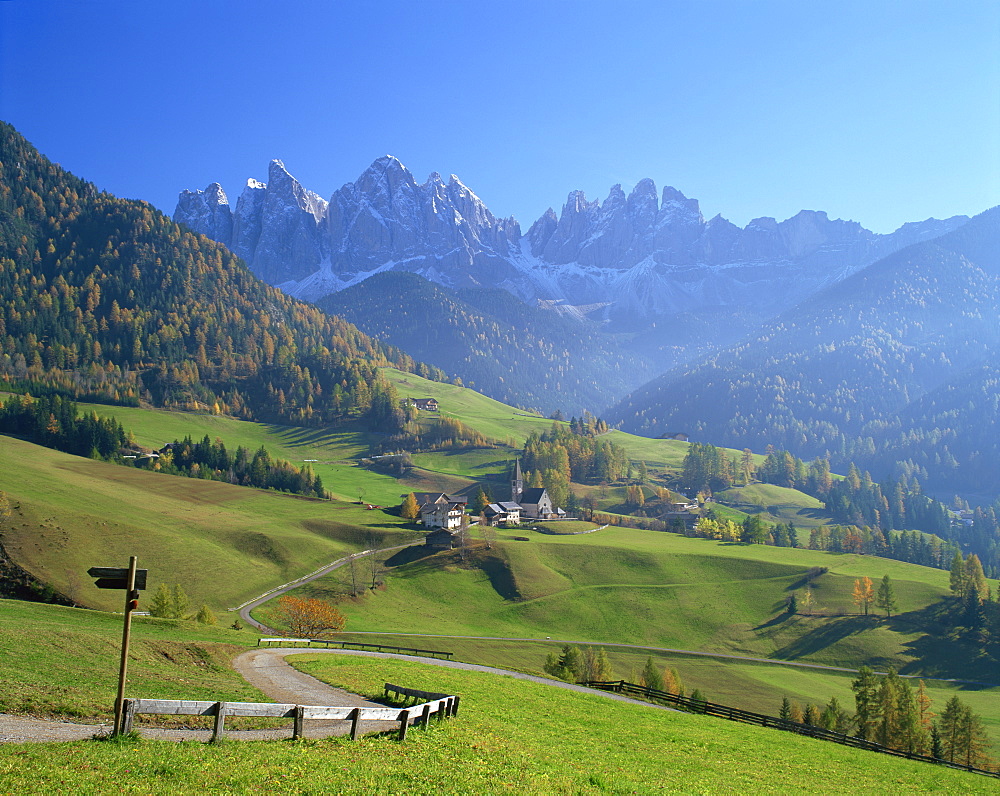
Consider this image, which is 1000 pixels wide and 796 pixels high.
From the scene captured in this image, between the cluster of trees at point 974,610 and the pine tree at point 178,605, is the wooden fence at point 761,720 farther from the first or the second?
the cluster of trees at point 974,610

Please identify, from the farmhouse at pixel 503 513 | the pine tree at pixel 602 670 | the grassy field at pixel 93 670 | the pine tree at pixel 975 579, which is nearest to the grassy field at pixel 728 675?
the pine tree at pixel 602 670

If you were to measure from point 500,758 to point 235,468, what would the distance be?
172037 millimetres

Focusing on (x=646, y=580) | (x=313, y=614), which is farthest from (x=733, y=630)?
(x=313, y=614)

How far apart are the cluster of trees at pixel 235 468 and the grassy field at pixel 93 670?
129 metres

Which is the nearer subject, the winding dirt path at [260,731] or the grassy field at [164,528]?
the winding dirt path at [260,731]

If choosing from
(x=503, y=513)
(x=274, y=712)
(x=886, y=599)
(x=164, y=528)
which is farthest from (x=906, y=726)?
(x=503, y=513)

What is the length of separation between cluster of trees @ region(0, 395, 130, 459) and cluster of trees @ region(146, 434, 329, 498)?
33.1ft

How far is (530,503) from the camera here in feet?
593

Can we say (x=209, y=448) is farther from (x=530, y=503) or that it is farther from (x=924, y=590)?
(x=924, y=590)

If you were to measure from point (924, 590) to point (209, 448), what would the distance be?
17431cm

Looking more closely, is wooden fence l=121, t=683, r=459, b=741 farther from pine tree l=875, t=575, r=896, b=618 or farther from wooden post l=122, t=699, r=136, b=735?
pine tree l=875, t=575, r=896, b=618

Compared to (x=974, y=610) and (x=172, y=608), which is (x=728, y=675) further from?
(x=172, y=608)

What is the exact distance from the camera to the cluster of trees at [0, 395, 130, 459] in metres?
179

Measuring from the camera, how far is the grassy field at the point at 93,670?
22828 millimetres
